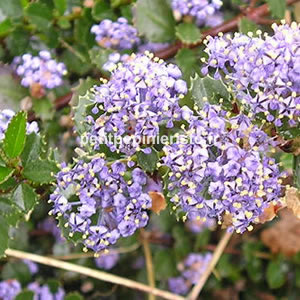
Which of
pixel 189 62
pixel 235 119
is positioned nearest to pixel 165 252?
pixel 189 62

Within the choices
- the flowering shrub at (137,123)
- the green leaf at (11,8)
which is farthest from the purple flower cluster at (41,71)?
the green leaf at (11,8)

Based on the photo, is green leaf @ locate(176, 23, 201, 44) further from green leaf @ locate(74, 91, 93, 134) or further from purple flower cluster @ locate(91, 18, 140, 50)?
green leaf @ locate(74, 91, 93, 134)

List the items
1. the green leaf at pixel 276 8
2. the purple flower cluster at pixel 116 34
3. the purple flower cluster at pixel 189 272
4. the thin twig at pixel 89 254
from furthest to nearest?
the purple flower cluster at pixel 189 272 < the thin twig at pixel 89 254 < the purple flower cluster at pixel 116 34 < the green leaf at pixel 276 8

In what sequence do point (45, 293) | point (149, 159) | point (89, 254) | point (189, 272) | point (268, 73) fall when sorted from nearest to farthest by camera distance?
point (268, 73) < point (149, 159) < point (45, 293) < point (89, 254) < point (189, 272)

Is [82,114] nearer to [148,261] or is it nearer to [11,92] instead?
[11,92]

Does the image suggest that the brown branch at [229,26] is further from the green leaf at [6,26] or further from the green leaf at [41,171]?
the green leaf at [41,171]

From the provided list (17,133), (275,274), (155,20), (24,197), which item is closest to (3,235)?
(24,197)

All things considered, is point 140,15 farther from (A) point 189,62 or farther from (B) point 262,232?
(B) point 262,232
